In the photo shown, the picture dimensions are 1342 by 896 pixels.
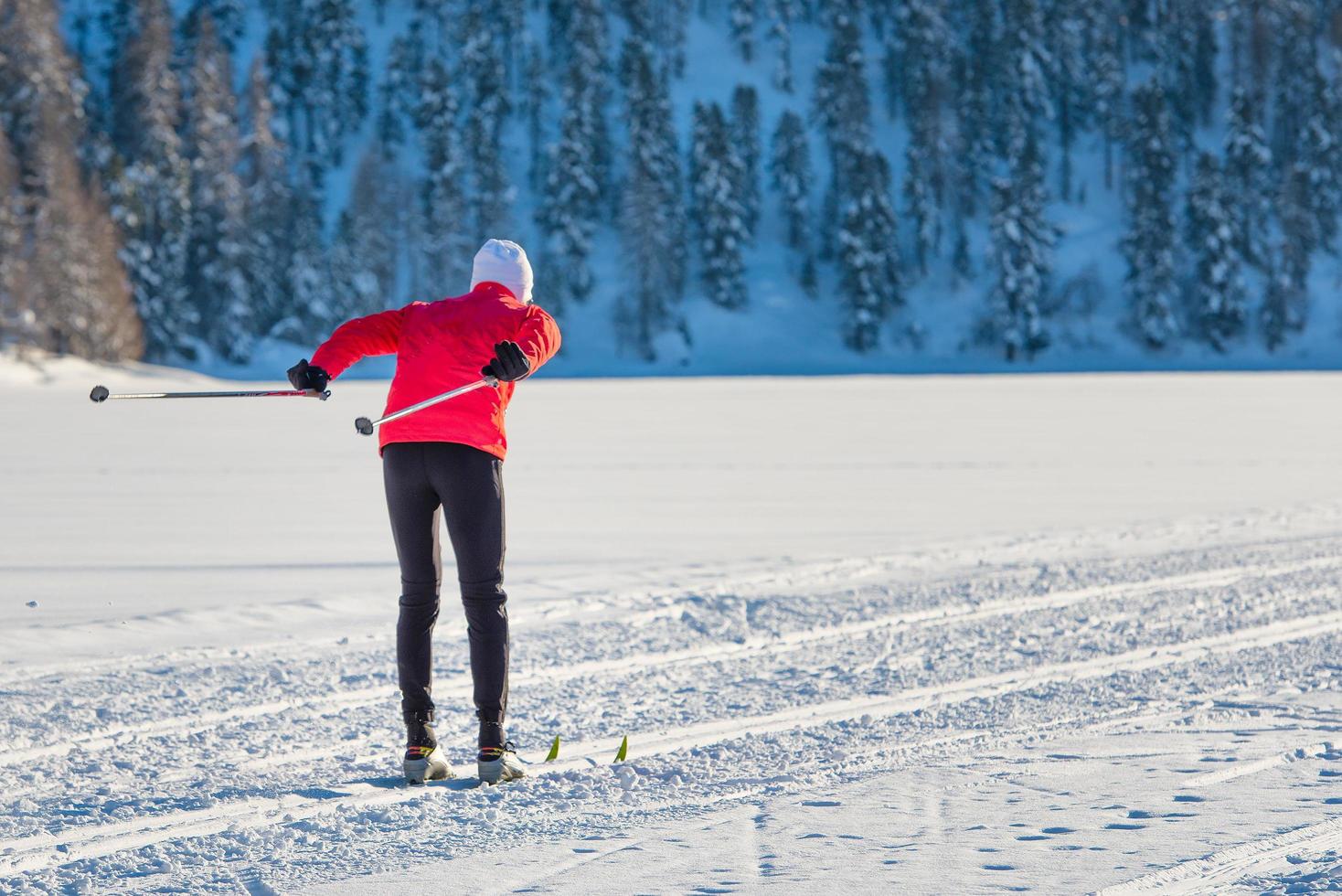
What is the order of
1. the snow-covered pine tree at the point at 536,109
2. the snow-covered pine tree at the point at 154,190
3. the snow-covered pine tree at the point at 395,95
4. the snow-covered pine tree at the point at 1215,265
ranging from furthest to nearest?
the snow-covered pine tree at the point at 395,95
the snow-covered pine tree at the point at 536,109
the snow-covered pine tree at the point at 1215,265
the snow-covered pine tree at the point at 154,190

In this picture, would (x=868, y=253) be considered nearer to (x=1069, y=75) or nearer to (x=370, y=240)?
(x=1069, y=75)

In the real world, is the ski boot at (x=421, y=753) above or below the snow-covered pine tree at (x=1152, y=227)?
below

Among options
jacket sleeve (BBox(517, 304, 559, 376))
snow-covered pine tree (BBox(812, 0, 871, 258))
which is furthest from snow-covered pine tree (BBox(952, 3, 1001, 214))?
jacket sleeve (BBox(517, 304, 559, 376))

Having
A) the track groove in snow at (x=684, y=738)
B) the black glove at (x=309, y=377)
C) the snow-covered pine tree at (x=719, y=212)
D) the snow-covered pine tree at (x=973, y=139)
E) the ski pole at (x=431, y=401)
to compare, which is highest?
the snow-covered pine tree at (x=973, y=139)

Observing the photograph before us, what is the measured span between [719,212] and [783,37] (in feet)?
73.6

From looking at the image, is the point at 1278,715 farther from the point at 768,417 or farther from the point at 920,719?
the point at 768,417

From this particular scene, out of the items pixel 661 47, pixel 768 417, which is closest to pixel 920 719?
pixel 768 417

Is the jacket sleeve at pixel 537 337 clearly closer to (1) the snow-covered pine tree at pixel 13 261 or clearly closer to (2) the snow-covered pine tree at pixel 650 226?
(1) the snow-covered pine tree at pixel 13 261

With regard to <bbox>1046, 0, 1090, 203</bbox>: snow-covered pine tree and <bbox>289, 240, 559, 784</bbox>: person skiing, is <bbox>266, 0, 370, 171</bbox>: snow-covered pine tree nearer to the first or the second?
<bbox>1046, 0, 1090, 203</bbox>: snow-covered pine tree

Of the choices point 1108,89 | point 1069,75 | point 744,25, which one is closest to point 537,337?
point 1108,89

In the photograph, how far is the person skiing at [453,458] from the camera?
401 centimetres

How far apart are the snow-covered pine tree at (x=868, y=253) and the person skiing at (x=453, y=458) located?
5859 centimetres

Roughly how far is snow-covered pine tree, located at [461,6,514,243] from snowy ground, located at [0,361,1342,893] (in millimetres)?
53583

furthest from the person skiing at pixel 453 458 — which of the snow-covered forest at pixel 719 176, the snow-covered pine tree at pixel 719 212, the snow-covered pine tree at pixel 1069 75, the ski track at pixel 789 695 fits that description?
the snow-covered pine tree at pixel 1069 75
